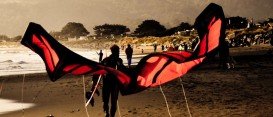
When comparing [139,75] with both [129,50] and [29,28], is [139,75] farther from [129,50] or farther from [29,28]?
[129,50]

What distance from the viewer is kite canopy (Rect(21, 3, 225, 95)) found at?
4.05 meters

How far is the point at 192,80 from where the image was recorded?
2020cm

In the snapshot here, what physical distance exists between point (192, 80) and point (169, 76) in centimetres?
1543

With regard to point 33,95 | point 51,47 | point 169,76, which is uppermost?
point 51,47

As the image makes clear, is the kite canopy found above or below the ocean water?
above

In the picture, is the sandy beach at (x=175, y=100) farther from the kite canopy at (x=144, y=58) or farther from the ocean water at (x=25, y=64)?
the kite canopy at (x=144, y=58)

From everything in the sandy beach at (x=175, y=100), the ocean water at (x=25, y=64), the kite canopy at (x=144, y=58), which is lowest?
the sandy beach at (x=175, y=100)

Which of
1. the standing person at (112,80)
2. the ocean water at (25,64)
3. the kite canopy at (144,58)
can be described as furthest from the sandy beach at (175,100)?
the kite canopy at (144,58)

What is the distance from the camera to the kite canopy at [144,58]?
4055 mm

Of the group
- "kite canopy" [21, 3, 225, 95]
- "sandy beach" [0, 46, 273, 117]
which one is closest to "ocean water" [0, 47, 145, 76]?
"sandy beach" [0, 46, 273, 117]

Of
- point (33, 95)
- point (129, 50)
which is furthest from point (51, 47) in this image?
point (129, 50)

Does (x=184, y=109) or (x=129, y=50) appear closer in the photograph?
(x=184, y=109)

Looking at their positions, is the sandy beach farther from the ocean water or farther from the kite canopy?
the kite canopy

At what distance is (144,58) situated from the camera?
472 cm
